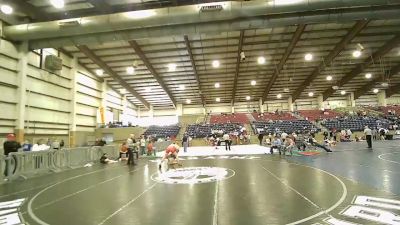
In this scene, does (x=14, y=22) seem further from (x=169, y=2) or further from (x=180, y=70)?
(x=180, y=70)

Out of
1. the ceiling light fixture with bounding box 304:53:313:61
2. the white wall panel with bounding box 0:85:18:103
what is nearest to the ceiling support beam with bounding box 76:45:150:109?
the white wall panel with bounding box 0:85:18:103

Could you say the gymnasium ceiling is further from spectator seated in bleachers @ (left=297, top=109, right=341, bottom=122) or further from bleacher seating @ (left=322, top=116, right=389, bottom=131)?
bleacher seating @ (left=322, top=116, right=389, bottom=131)

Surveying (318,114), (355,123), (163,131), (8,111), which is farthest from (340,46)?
(8,111)

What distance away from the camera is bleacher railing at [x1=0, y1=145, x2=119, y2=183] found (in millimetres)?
10625

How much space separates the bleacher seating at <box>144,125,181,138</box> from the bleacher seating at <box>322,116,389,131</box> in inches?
802

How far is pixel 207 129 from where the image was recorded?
1489 inches

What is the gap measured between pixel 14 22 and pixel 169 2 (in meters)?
11.5

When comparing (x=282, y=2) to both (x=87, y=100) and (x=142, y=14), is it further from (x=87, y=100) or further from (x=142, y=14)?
(x=87, y=100)

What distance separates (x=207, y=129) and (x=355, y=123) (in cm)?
1927

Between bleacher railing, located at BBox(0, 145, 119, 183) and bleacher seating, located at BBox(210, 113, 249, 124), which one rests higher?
bleacher seating, located at BBox(210, 113, 249, 124)

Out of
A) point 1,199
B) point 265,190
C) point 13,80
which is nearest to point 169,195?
point 265,190

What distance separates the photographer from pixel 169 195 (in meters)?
6.66

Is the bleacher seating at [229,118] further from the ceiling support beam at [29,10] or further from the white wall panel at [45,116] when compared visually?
the ceiling support beam at [29,10]

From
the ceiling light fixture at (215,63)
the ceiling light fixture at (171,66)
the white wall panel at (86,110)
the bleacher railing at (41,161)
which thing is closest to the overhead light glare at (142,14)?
the bleacher railing at (41,161)
